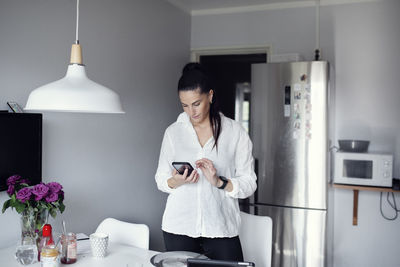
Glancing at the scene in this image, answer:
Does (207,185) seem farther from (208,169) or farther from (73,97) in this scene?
(73,97)

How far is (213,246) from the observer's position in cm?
198

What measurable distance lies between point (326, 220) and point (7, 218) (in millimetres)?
2256

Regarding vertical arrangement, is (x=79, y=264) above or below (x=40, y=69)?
below

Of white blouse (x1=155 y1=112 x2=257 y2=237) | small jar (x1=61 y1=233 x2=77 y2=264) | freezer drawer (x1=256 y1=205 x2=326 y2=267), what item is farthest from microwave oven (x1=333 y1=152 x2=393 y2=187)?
small jar (x1=61 y1=233 x2=77 y2=264)

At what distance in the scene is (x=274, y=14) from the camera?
157 inches

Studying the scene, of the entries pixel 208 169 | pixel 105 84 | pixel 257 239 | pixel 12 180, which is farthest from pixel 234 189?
pixel 105 84

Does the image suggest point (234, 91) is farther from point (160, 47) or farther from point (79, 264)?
point (79, 264)

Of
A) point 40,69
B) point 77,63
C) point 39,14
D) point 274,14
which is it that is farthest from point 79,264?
point 274,14

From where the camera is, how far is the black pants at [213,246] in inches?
77.3

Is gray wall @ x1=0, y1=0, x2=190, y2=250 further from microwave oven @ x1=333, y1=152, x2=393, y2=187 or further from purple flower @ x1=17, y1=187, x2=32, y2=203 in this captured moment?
microwave oven @ x1=333, y1=152, x2=393, y2=187

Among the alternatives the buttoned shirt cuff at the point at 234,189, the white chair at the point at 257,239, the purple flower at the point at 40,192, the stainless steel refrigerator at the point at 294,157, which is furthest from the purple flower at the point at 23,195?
the stainless steel refrigerator at the point at 294,157

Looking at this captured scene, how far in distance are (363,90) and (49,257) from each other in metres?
3.04

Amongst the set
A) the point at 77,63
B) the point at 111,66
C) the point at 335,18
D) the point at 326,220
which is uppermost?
the point at 335,18

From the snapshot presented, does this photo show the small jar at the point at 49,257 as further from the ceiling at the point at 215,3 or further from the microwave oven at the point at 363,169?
the ceiling at the point at 215,3
